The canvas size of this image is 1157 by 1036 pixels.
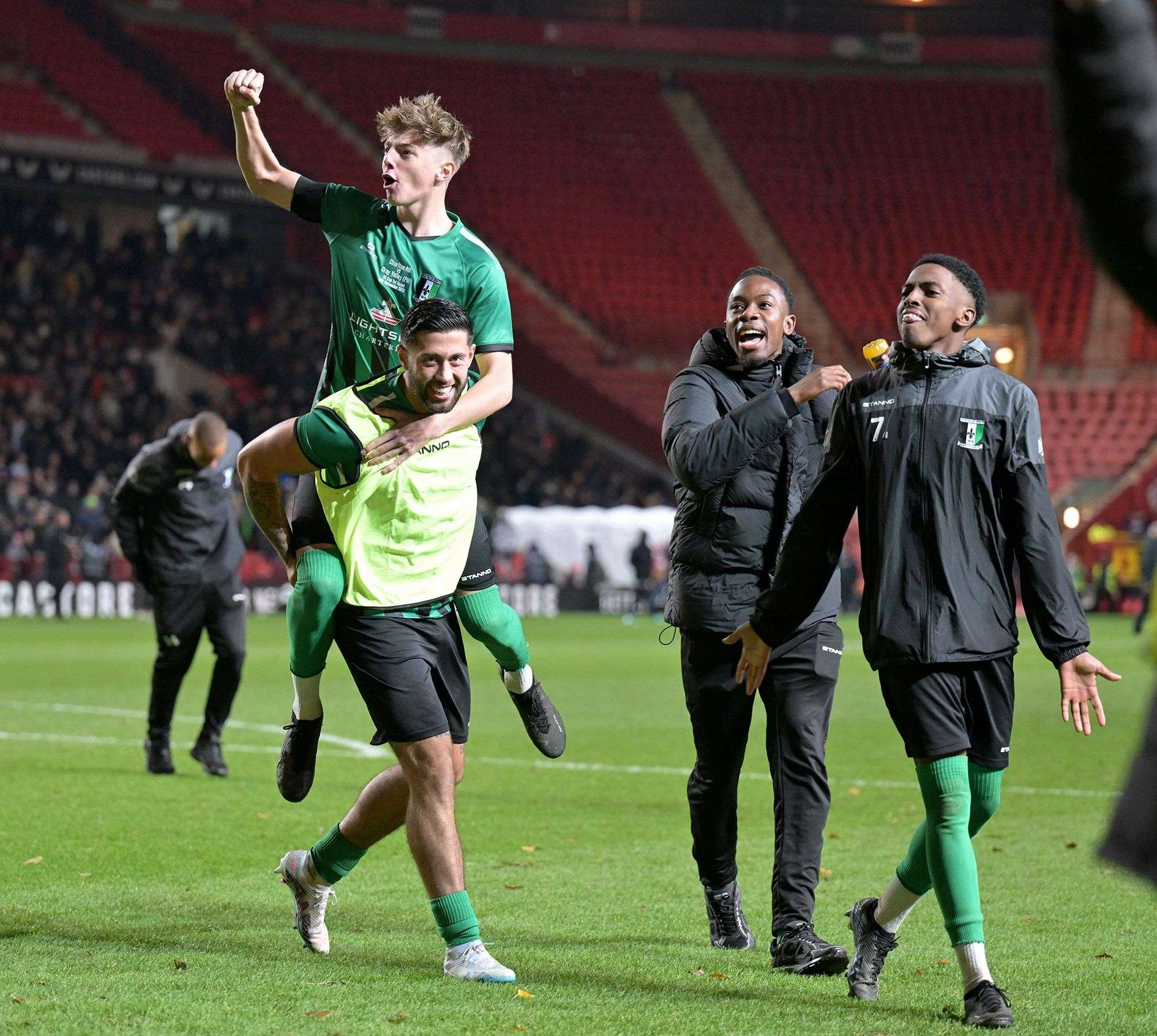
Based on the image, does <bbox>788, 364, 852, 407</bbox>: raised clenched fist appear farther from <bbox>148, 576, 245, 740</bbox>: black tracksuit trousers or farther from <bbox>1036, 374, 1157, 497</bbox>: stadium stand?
<bbox>1036, 374, 1157, 497</bbox>: stadium stand

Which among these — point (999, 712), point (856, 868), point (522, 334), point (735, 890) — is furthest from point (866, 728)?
point (522, 334)

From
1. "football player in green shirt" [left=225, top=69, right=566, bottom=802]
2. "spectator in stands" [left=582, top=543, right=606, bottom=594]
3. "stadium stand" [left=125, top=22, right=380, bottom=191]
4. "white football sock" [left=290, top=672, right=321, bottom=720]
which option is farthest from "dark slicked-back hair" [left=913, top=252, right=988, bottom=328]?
"stadium stand" [left=125, top=22, right=380, bottom=191]

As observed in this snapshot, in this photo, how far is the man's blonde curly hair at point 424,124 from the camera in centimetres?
548

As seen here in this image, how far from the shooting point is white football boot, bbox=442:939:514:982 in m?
5.21

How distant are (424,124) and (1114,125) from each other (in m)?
3.70

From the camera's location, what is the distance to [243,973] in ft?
17.3

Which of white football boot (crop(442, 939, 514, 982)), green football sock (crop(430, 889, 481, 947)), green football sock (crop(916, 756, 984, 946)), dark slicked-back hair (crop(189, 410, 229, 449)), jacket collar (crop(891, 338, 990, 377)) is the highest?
jacket collar (crop(891, 338, 990, 377))

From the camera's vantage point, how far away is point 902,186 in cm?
4288

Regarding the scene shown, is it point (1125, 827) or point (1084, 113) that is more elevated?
point (1084, 113)

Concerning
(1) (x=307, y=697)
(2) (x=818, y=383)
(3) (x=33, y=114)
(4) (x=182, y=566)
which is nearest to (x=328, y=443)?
(1) (x=307, y=697)

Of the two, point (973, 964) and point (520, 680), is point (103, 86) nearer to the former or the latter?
point (520, 680)

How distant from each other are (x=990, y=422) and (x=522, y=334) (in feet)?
115

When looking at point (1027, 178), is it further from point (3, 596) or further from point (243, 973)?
point (243, 973)

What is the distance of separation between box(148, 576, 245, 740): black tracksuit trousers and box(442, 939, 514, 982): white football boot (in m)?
5.60
